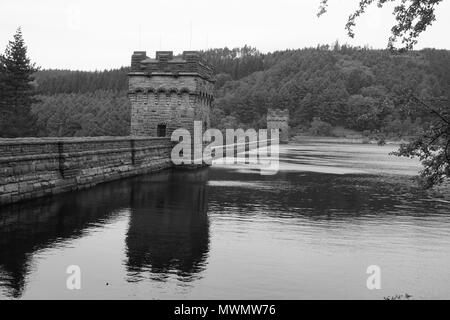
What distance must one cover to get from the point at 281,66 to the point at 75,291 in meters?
189

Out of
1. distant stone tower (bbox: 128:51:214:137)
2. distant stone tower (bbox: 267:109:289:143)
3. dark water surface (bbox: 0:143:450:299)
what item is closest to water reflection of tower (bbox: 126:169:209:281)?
dark water surface (bbox: 0:143:450:299)

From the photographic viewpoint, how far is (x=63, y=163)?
1777 centimetres

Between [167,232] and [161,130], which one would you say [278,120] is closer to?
[161,130]

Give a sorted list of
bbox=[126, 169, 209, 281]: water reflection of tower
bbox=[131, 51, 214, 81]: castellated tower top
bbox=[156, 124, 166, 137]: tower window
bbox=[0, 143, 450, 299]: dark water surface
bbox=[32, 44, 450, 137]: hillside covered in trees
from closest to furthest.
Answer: bbox=[0, 143, 450, 299]: dark water surface
bbox=[126, 169, 209, 281]: water reflection of tower
bbox=[131, 51, 214, 81]: castellated tower top
bbox=[156, 124, 166, 137]: tower window
bbox=[32, 44, 450, 137]: hillside covered in trees

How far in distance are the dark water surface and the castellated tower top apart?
1102cm

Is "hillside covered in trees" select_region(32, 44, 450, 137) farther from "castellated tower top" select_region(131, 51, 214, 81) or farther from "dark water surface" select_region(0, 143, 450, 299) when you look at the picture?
"dark water surface" select_region(0, 143, 450, 299)

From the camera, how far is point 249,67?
198m

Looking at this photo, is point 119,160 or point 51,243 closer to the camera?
point 51,243

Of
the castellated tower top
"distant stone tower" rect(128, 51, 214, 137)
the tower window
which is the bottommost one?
the tower window

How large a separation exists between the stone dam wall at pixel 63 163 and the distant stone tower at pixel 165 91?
3.28m

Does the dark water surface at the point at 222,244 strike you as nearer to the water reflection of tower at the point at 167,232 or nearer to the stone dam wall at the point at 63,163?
the water reflection of tower at the point at 167,232

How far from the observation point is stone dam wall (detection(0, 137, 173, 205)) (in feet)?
47.9

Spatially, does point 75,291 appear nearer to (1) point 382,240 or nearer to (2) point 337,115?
(1) point 382,240
